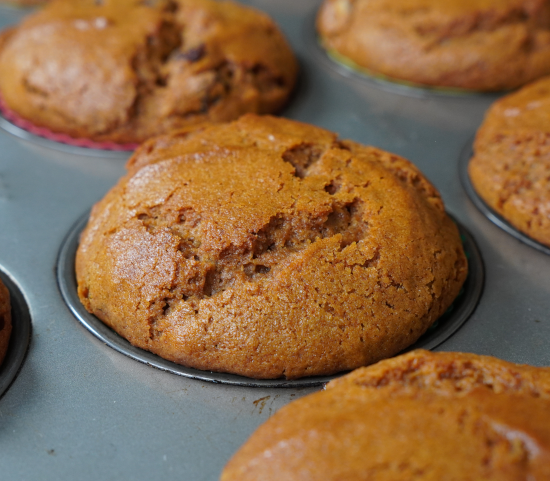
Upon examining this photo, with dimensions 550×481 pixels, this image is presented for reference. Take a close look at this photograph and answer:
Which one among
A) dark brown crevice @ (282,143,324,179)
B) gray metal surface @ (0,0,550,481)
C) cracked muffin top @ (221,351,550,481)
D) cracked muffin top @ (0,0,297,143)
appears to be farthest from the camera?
cracked muffin top @ (0,0,297,143)

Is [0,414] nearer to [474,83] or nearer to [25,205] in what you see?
[25,205]

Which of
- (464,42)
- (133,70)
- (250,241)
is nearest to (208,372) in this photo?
(250,241)

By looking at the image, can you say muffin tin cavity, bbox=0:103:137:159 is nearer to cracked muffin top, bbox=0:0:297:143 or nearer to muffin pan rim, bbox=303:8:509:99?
cracked muffin top, bbox=0:0:297:143

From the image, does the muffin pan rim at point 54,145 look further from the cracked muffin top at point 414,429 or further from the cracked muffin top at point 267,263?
the cracked muffin top at point 414,429

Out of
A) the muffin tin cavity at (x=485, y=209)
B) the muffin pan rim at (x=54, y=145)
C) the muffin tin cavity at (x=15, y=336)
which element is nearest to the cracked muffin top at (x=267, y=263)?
the muffin tin cavity at (x=15, y=336)

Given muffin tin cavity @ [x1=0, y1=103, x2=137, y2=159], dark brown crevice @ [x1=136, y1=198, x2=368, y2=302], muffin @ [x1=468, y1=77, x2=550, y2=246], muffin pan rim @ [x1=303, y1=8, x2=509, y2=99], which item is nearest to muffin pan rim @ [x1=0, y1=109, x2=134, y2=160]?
muffin tin cavity @ [x1=0, y1=103, x2=137, y2=159]

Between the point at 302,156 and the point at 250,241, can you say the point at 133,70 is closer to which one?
the point at 302,156
